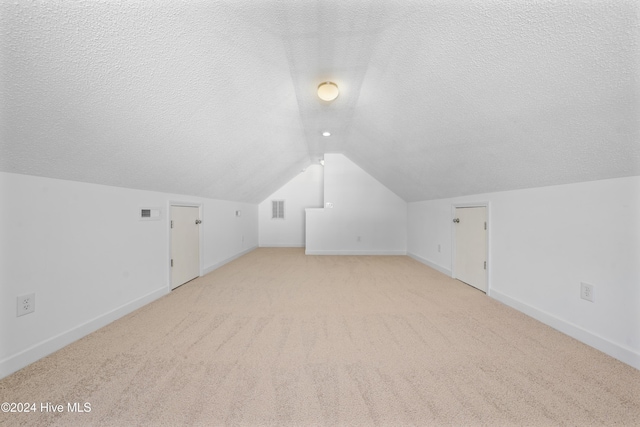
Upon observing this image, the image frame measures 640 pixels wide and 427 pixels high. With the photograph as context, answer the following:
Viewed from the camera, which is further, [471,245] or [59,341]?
[471,245]

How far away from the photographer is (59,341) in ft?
6.19

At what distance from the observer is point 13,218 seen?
5.28 feet

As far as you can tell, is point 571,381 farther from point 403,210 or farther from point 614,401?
point 403,210

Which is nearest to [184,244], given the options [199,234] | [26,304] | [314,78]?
[199,234]

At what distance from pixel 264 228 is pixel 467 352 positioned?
6.56 m

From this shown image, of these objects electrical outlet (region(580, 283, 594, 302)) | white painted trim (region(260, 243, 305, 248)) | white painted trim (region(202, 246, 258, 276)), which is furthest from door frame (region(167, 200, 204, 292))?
electrical outlet (region(580, 283, 594, 302))

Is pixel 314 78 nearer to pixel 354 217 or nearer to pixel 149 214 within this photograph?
pixel 149 214

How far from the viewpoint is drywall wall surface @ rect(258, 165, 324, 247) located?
768cm

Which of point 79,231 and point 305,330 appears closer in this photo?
point 79,231

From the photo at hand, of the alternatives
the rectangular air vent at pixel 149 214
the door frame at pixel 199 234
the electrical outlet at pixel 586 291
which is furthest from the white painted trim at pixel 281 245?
the electrical outlet at pixel 586 291

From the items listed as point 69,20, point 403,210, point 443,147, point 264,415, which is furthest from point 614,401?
point 403,210

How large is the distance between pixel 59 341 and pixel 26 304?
16.5 inches

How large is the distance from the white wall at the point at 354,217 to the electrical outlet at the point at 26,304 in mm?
4896

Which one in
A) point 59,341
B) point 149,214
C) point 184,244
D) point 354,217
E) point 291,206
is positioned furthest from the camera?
point 291,206
